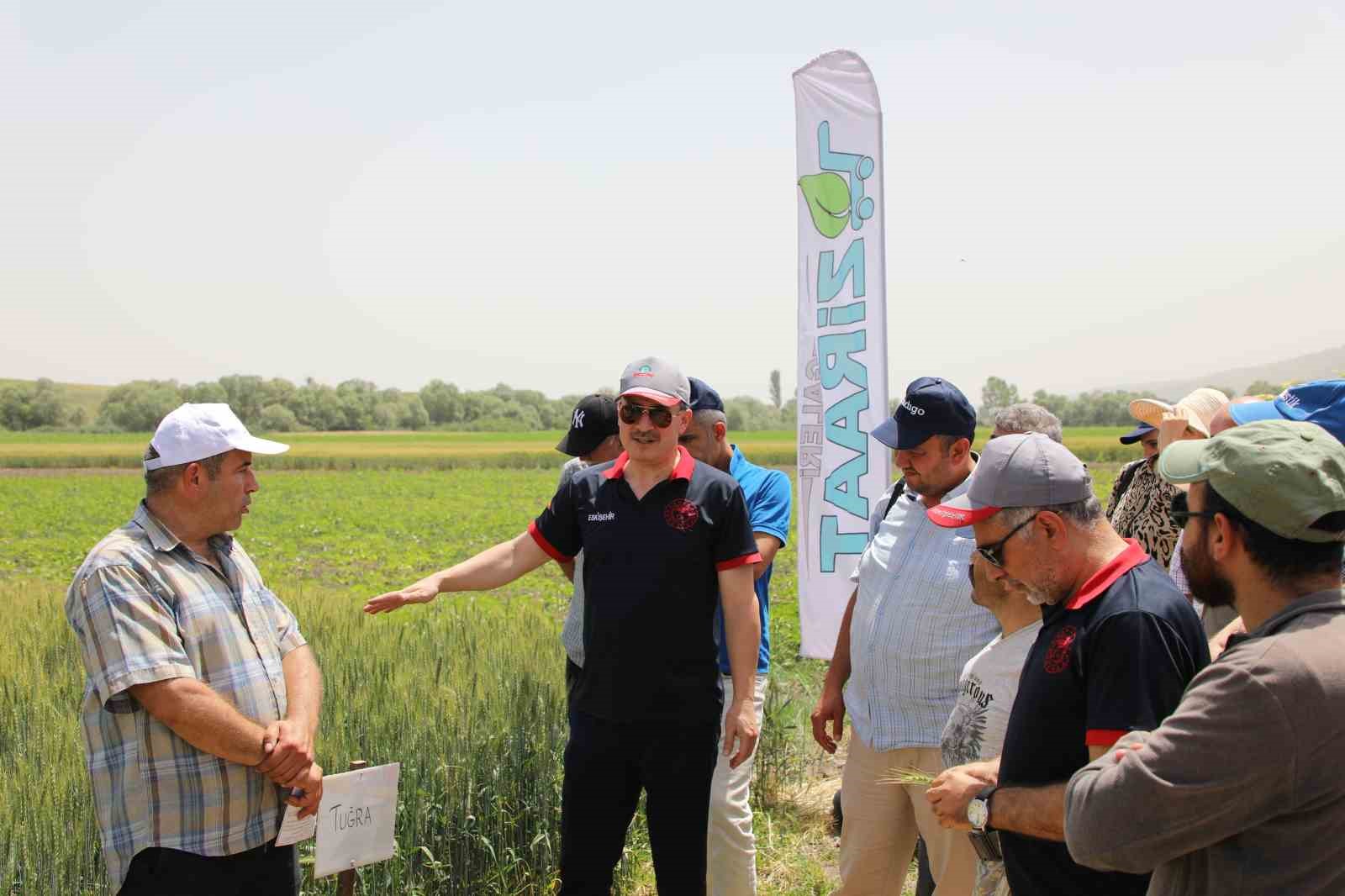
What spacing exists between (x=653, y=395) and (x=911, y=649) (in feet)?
3.67

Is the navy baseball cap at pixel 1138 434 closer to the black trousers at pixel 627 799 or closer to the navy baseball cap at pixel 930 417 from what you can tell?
the navy baseball cap at pixel 930 417

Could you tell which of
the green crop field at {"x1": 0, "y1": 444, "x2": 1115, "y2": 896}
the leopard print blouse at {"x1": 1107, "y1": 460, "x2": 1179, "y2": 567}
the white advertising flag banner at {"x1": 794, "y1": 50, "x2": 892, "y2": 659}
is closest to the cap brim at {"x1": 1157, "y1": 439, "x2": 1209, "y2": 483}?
the leopard print blouse at {"x1": 1107, "y1": 460, "x2": 1179, "y2": 567}

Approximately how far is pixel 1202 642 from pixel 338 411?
84.1m

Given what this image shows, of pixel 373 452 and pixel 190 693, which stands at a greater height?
pixel 190 693

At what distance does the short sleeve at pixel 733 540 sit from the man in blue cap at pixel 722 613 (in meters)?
0.22

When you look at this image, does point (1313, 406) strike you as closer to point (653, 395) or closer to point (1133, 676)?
point (1133, 676)

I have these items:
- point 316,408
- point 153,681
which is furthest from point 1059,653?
point 316,408

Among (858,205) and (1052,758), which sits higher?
(858,205)

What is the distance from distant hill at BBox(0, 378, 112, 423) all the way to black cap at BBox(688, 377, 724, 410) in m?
76.4

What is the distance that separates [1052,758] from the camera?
2000 mm

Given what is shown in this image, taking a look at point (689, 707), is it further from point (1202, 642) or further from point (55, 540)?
point (55, 540)

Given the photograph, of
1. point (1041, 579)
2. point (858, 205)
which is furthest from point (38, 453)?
point (1041, 579)

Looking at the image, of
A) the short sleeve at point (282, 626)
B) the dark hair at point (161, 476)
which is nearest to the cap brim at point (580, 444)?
the short sleeve at point (282, 626)

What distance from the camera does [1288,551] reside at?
162 cm
